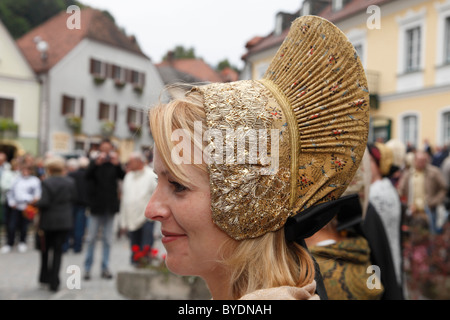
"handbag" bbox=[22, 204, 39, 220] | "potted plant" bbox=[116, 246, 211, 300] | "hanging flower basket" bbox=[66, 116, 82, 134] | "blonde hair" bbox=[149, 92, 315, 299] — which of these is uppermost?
"hanging flower basket" bbox=[66, 116, 82, 134]

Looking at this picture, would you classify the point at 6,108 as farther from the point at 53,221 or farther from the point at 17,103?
the point at 53,221

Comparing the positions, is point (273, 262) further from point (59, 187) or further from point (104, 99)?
point (104, 99)

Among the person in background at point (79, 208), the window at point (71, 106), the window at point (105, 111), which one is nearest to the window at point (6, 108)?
the window at point (71, 106)

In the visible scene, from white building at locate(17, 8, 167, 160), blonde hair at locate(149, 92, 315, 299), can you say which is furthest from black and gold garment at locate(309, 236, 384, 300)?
white building at locate(17, 8, 167, 160)

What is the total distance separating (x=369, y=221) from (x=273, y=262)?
1775 millimetres

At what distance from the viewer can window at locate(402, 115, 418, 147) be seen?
39.2ft

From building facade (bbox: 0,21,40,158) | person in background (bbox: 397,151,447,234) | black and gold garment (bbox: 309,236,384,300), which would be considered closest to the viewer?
black and gold garment (bbox: 309,236,384,300)

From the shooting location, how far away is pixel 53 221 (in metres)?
6.39

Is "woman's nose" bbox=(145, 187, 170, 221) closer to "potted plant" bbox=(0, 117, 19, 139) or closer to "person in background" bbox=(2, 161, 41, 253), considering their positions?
"person in background" bbox=(2, 161, 41, 253)

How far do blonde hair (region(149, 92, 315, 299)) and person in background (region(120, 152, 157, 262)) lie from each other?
6038 millimetres

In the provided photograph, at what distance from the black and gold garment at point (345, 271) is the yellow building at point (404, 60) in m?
0.80

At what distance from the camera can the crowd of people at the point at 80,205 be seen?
644cm

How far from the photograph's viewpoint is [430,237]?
5824mm
